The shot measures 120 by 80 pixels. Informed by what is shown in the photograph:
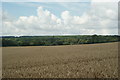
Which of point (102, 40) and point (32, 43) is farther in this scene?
point (102, 40)

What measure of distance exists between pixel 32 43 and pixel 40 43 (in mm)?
2797

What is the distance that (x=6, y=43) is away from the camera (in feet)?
161

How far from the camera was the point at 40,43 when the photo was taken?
2131 inches

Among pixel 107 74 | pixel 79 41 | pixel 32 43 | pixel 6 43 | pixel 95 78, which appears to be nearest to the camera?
pixel 95 78

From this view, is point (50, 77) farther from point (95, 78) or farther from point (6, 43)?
point (6, 43)

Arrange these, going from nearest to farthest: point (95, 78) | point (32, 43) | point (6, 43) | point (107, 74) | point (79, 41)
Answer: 1. point (95, 78)
2. point (107, 74)
3. point (6, 43)
4. point (32, 43)
5. point (79, 41)

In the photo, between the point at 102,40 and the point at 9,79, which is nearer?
the point at 9,79

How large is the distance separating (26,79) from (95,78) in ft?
14.9

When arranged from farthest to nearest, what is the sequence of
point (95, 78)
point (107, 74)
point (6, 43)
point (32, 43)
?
point (32, 43)
point (6, 43)
point (107, 74)
point (95, 78)

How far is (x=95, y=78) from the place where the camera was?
995 cm

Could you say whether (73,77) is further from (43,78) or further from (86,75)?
(43,78)

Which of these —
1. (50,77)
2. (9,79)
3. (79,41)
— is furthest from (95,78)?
(79,41)

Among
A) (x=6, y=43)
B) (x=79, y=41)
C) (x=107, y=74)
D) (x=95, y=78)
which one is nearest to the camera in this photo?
(x=95, y=78)

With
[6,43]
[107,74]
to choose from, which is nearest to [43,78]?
[107,74]
